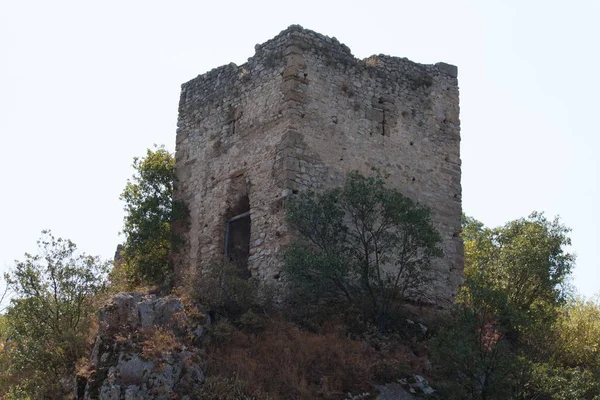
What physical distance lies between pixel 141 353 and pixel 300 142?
581cm

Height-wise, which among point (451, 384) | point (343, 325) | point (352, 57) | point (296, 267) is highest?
point (352, 57)

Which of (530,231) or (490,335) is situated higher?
(530,231)

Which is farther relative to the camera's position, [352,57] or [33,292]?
[352,57]

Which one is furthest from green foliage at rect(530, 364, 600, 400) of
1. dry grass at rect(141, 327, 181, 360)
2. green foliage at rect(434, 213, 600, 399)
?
dry grass at rect(141, 327, 181, 360)

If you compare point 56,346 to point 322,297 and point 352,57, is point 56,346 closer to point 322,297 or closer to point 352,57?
point 322,297

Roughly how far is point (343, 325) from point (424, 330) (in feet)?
6.80

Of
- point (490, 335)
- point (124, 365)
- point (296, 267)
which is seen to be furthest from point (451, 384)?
point (124, 365)

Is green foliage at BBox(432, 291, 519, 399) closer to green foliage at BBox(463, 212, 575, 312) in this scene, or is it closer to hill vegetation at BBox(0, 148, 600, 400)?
hill vegetation at BBox(0, 148, 600, 400)

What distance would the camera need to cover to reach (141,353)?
13562 millimetres

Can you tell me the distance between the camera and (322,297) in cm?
1638

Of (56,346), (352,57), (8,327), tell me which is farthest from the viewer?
Result: (352,57)

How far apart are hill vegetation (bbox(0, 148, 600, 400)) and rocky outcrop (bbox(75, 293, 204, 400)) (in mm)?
106

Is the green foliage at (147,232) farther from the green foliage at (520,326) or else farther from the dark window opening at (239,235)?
the green foliage at (520,326)

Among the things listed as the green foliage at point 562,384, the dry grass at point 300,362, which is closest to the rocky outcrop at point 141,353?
the dry grass at point 300,362
